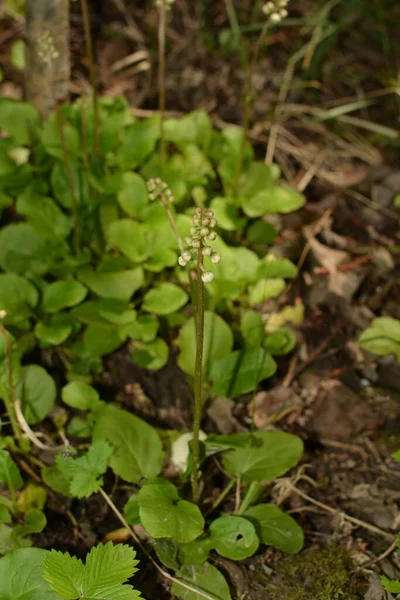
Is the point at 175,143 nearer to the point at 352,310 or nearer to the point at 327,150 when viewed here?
the point at 327,150

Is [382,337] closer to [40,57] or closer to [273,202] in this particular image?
[273,202]

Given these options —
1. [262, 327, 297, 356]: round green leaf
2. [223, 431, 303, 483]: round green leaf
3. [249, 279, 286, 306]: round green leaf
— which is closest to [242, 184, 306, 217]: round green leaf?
[249, 279, 286, 306]: round green leaf

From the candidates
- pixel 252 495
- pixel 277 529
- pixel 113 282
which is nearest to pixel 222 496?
pixel 252 495

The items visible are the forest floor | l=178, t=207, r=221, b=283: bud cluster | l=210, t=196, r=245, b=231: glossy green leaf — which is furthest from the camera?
l=210, t=196, r=245, b=231: glossy green leaf

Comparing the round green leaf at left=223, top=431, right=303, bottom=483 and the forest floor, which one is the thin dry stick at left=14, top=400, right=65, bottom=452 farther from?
the round green leaf at left=223, top=431, right=303, bottom=483

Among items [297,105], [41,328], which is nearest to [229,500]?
[41,328]

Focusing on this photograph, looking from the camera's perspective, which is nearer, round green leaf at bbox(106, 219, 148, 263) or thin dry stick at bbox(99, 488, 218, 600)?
thin dry stick at bbox(99, 488, 218, 600)

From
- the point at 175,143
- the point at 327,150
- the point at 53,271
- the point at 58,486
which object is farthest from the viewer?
the point at 327,150
